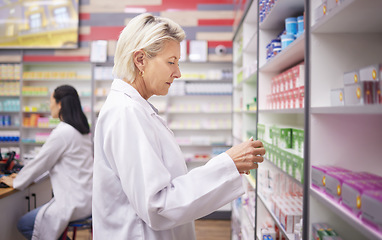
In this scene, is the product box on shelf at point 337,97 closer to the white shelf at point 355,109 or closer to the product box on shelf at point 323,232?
the white shelf at point 355,109

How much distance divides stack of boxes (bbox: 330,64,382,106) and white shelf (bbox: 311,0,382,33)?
239 mm

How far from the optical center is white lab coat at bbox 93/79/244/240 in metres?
1.10

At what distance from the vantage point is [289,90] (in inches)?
78.2

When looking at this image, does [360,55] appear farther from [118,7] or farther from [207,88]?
[118,7]

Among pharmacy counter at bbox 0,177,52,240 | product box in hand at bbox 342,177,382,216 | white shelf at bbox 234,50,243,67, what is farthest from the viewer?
white shelf at bbox 234,50,243,67

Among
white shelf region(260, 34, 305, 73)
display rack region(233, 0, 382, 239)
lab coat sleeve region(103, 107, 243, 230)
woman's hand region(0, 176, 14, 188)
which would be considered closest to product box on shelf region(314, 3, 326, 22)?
display rack region(233, 0, 382, 239)

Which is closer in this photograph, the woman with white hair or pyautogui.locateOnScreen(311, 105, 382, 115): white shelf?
pyautogui.locateOnScreen(311, 105, 382, 115): white shelf

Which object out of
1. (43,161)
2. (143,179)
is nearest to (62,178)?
(43,161)

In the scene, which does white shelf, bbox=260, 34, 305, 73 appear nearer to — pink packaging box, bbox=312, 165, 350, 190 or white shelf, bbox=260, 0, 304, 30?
white shelf, bbox=260, 0, 304, 30

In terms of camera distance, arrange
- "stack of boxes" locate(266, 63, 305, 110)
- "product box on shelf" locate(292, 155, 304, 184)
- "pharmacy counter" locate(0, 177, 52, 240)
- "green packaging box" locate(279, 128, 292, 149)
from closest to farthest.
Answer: "product box on shelf" locate(292, 155, 304, 184) < "stack of boxes" locate(266, 63, 305, 110) < "green packaging box" locate(279, 128, 292, 149) < "pharmacy counter" locate(0, 177, 52, 240)

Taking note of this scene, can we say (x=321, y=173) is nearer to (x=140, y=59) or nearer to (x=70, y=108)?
(x=140, y=59)

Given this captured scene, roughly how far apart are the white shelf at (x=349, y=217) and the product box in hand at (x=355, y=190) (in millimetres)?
22

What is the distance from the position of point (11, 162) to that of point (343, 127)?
3103 millimetres

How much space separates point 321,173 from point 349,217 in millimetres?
283
